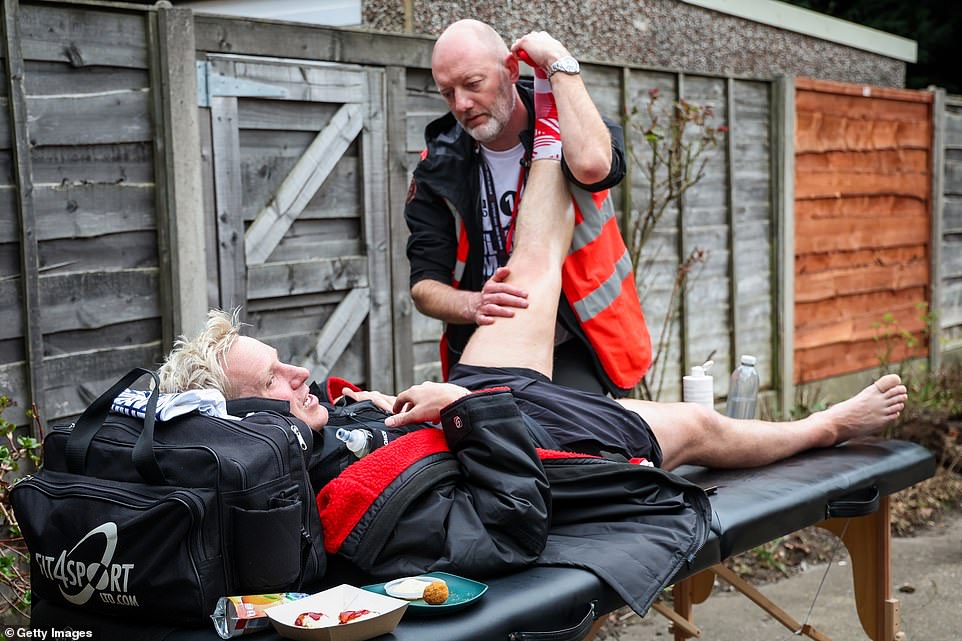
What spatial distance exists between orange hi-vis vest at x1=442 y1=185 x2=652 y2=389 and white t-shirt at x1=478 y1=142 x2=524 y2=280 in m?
0.20

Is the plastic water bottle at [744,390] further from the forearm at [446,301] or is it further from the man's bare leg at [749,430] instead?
the forearm at [446,301]

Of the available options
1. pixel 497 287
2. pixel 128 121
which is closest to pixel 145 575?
pixel 497 287

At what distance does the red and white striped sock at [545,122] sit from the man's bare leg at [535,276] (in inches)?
1.1

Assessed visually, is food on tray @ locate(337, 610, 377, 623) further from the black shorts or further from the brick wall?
the brick wall

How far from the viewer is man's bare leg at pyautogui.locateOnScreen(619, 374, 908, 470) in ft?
9.81

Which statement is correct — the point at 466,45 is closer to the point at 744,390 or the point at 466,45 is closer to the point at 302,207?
the point at 302,207

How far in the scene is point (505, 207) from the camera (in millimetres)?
3182

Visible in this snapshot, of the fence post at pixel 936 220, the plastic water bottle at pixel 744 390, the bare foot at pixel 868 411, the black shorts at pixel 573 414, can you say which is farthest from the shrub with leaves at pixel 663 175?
the fence post at pixel 936 220

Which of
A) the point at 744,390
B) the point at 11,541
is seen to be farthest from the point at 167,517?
the point at 744,390

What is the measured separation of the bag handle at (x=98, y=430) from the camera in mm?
1897

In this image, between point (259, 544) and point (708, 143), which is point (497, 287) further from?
point (708, 143)

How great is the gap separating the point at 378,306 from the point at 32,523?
7.95ft

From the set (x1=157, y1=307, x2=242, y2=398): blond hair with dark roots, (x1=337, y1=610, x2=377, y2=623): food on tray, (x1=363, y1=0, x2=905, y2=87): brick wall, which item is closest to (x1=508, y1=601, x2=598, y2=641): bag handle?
(x1=337, y1=610, x2=377, y2=623): food on tray

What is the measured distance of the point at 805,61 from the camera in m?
7.43
